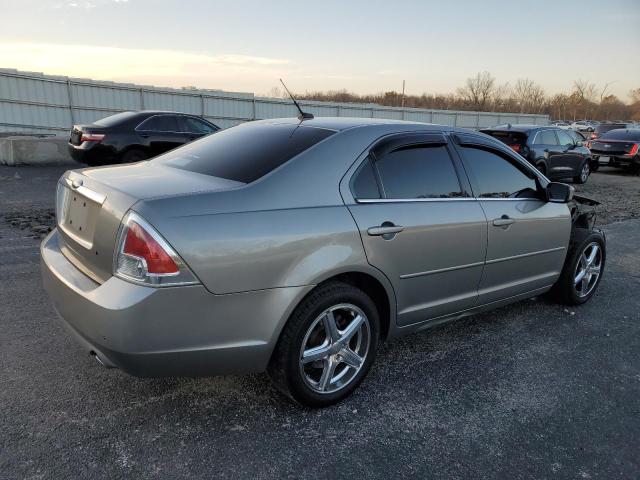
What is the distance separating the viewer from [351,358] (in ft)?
9.61

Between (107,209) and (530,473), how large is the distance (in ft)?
8.00

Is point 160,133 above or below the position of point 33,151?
above

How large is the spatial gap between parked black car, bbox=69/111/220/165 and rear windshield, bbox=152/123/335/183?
23.6 ft

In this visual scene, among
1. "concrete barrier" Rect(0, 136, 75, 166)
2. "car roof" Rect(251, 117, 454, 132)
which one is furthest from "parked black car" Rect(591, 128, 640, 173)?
"concrete barrier" Rect(0, 136, 75, 166)

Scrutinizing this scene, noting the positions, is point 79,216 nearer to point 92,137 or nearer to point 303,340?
point 303,340

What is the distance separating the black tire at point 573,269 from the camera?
14.8ft

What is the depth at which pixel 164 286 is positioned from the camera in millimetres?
2236

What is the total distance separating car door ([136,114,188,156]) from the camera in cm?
1047

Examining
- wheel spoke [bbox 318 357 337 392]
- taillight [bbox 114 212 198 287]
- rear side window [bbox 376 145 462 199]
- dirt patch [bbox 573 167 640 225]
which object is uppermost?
rear side window [bbox 376 145 462 199]

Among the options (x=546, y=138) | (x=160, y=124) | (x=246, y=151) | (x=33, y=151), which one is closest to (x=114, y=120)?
(x=160, y=124)

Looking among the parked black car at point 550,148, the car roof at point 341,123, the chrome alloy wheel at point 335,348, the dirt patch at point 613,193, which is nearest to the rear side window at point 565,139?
the parked black car at point 550,148

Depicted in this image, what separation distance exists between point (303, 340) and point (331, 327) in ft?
0.70

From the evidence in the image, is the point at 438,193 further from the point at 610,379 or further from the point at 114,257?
the point at 114,257

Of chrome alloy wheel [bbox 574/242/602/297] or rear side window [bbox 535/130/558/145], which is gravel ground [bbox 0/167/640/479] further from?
rear side window [bbox 535/130/558/145]
